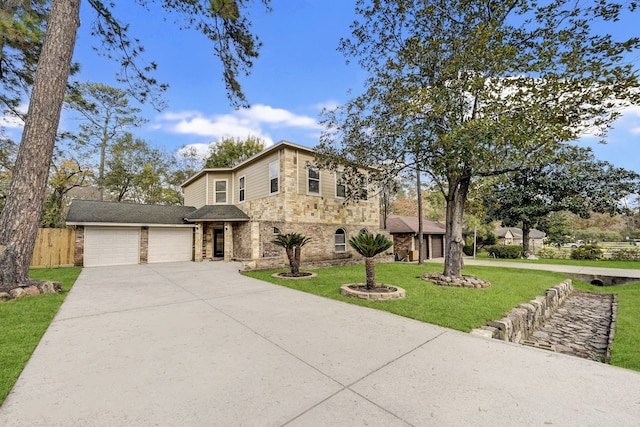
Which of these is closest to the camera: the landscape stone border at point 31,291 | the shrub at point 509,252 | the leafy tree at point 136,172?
the landscape stone border at point 31,291

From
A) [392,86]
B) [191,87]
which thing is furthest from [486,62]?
[191,87]

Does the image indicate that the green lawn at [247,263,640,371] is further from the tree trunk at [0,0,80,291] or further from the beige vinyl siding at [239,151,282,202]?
the tree trunk at [0,0,80,291]

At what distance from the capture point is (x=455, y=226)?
9.57 meters

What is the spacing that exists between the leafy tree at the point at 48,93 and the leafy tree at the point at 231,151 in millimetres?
18222

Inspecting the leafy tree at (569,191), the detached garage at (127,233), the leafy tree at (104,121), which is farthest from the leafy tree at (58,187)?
the leafy tree at (569,191)

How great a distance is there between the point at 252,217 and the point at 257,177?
2.23 metres

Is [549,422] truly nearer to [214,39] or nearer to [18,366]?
[18,366]

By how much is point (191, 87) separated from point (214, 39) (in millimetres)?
5367

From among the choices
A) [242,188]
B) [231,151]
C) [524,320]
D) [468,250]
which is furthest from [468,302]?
[231,151]

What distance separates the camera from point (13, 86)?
1085cm

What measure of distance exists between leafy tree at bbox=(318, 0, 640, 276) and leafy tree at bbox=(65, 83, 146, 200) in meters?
→ 19.3

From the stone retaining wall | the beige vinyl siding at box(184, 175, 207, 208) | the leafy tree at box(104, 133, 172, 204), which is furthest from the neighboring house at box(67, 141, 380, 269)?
the leafy tree at box(104, 133, 172, 204)

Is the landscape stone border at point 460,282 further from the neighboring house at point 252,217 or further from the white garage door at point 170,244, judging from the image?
the white garage door at point 170,244

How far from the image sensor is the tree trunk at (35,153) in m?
6.37
